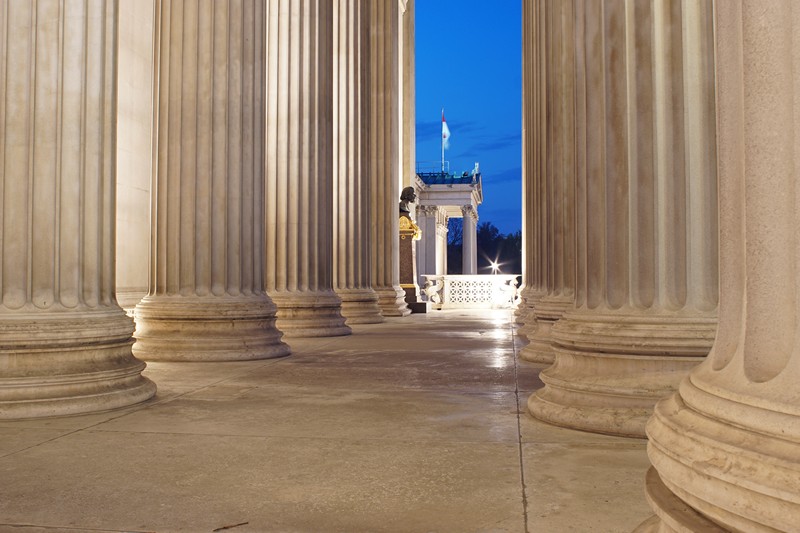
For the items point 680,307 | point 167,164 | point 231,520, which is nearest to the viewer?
point 231,520

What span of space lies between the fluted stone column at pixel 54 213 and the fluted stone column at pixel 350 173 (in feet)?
59.3

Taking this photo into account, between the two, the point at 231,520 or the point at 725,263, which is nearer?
the point at 725,263

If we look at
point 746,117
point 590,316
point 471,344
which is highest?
point 746,117

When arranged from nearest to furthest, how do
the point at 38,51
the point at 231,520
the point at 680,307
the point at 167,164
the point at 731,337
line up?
the point at 731,337, the point at 231,520, the point at 680,307, the point at 38,51, the point at 167,164

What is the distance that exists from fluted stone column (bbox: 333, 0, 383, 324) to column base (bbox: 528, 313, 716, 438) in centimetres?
1950

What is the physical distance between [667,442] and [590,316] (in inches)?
190

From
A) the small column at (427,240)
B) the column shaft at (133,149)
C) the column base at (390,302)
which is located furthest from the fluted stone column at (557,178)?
the small column at (427,240)

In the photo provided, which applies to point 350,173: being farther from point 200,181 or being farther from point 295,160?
point 200,181

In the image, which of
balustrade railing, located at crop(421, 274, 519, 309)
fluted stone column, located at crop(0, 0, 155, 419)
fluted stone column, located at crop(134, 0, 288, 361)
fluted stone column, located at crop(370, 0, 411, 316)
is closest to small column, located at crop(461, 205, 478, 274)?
balustrade railing, located at crop(421, 274, 519, 309)

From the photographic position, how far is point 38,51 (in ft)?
31.6

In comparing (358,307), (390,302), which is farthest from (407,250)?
(358,307)

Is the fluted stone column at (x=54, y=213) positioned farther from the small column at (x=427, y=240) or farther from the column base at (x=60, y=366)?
the small column at (x=427, y=240)

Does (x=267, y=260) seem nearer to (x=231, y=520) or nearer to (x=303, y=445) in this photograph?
(x=303, y=445)

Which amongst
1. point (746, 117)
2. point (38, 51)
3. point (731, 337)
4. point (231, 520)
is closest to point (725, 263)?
point (731, 337)
